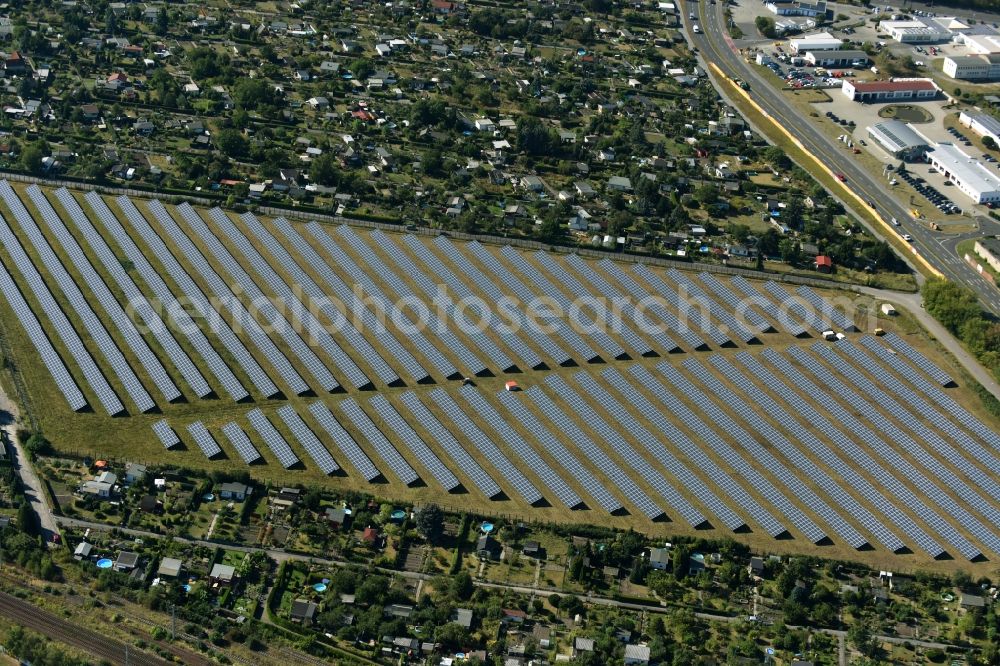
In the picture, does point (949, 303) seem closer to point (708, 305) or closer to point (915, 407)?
point (915, 407)

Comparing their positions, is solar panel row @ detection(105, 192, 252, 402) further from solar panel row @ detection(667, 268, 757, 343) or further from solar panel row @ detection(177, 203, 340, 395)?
solar panel row @ detection(667, 268, 757, 343)

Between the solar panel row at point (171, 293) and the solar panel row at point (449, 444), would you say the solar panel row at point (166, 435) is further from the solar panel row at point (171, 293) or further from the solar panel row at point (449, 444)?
the solar panel row at point (449, 444)

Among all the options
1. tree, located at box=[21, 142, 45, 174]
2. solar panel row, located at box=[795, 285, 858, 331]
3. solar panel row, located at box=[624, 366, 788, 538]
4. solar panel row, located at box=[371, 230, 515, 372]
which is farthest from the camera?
tree, located at box=[21, 142, 45, 174]

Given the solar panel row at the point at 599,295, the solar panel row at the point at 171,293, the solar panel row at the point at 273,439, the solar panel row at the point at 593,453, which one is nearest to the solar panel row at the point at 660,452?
the solar panel row at the point at 593,453

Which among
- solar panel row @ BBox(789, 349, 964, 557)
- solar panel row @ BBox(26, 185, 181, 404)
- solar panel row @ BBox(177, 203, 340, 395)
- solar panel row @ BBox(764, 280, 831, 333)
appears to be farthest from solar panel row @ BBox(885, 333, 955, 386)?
solar panel row @ BBox(26, 185, 181, 404)

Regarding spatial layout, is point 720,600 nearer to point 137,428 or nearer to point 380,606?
point 380,606

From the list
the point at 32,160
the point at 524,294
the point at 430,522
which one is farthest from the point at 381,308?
the point at 32,160

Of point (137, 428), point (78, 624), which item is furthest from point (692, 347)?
point (78, 624)
